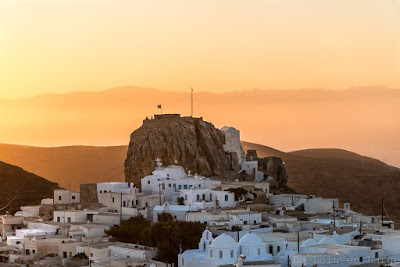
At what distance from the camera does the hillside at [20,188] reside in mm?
91669

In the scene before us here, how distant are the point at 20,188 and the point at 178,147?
27504 millimetres

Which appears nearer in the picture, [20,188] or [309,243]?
[309,243]

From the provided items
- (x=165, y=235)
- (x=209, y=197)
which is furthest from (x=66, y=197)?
(x=165, y=235)

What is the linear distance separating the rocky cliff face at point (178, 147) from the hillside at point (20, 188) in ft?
46.3

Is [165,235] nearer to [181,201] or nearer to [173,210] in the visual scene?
[173,210]

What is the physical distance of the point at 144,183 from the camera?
6825cm

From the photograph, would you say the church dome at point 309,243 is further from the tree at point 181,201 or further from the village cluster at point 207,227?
the tree at point 181,201

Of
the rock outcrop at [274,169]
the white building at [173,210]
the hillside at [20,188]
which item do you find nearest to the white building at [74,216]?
the white building at [173,210]

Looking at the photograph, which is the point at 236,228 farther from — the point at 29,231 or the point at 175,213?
the point at 29,231

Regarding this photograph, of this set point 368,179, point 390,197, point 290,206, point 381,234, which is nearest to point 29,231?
point 290,206

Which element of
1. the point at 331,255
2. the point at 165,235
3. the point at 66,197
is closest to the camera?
the point at 331,255

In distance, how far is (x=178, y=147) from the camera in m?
79.6

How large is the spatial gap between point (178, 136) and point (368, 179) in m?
62.5

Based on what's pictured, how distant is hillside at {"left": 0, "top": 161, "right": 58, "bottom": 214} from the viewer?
301 feet
